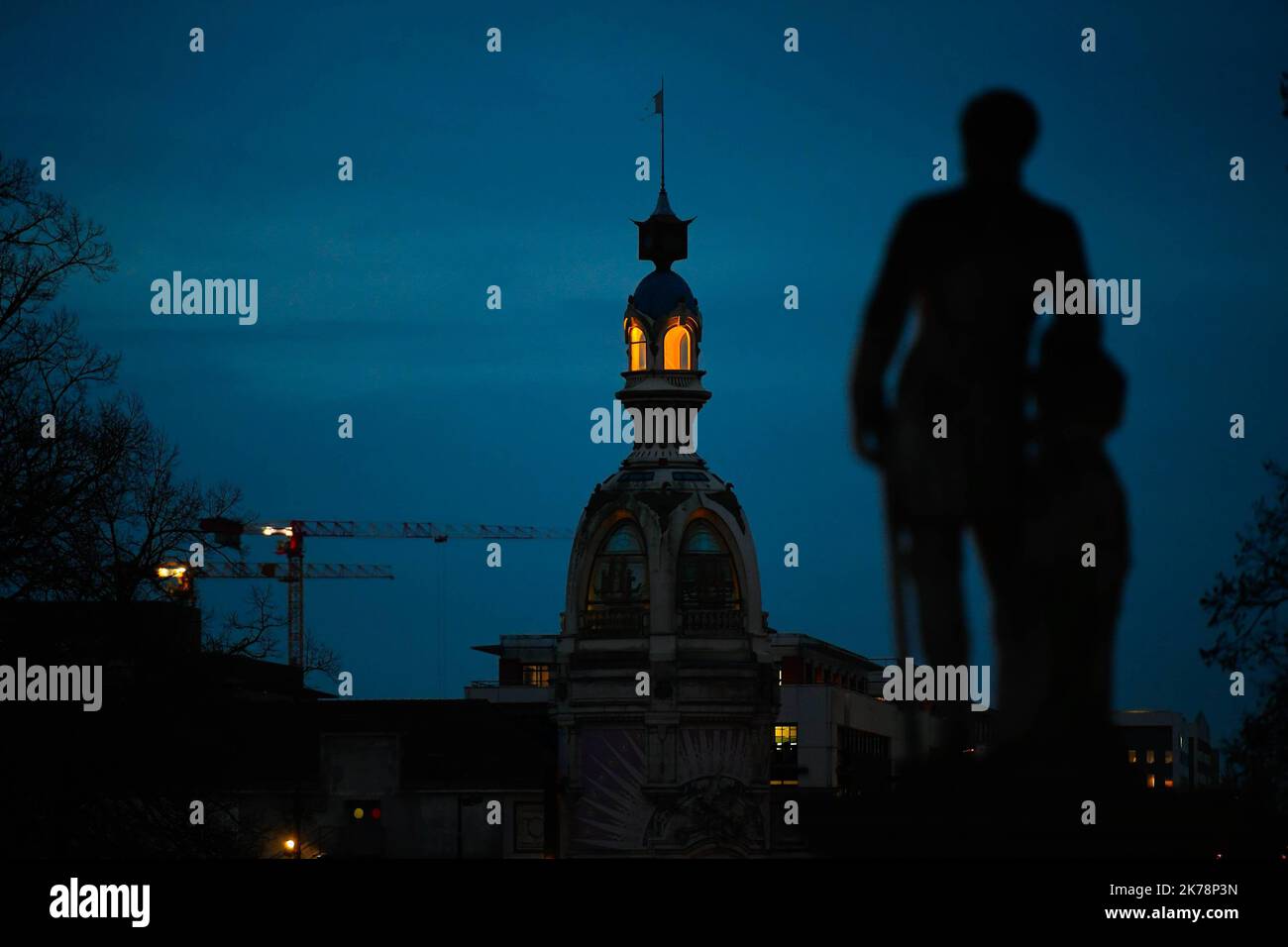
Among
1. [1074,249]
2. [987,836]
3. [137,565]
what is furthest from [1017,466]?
[137,565]

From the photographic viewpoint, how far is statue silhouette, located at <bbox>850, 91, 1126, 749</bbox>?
802 centimetres

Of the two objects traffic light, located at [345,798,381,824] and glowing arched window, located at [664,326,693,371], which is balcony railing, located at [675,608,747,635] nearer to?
glowing arched window, located at [664,326,693,371]

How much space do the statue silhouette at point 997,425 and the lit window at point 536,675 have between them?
14456cm

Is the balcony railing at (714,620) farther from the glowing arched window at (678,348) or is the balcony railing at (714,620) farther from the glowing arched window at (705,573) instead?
the glowing arched window at (678,348)

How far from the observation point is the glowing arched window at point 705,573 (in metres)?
97.9

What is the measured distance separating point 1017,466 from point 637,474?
298ft

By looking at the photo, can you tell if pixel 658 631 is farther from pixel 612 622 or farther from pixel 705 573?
pixel 705 573

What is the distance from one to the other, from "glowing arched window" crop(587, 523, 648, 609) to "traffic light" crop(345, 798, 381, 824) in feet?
63.5

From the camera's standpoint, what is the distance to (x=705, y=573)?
9950 cm

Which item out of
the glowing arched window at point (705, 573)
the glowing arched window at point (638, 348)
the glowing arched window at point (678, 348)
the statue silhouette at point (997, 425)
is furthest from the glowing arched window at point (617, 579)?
the statue silhouette at point (997, 425)

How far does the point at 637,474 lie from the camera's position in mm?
98938

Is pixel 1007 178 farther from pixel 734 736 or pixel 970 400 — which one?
pixel 734 736

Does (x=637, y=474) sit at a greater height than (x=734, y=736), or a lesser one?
greater

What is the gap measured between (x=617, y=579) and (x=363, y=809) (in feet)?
71.4
